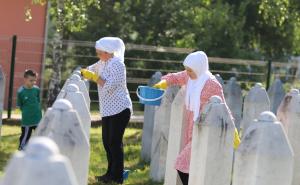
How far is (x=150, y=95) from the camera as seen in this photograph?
30.3 feet

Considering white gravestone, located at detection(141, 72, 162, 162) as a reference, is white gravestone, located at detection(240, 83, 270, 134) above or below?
above

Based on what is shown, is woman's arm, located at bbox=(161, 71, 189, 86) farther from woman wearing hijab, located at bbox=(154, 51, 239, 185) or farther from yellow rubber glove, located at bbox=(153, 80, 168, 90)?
woman wearing hijab, located at bbox=(154, 51, 239, 185)

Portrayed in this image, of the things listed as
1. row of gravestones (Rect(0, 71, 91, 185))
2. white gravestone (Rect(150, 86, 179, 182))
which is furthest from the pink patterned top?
white gravestone (Rect(150, 86, 179, 182))

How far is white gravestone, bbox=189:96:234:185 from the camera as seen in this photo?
634 centimetres

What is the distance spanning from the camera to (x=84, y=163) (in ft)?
16.3

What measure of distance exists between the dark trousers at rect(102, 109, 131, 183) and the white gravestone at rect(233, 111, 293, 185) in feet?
12.4

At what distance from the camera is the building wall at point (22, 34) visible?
18.4 meters

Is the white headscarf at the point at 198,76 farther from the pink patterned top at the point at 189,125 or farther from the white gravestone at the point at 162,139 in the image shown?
the white gravestone at the point at 162,139

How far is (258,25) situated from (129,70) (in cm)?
674

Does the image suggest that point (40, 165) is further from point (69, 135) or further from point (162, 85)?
point (162, 85)

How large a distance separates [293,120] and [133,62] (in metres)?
13.6

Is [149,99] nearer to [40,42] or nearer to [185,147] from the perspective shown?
[185,147]

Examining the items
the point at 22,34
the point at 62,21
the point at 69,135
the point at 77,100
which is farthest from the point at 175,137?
the point at 22,34

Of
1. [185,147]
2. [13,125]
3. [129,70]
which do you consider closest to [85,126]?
[185,147]
